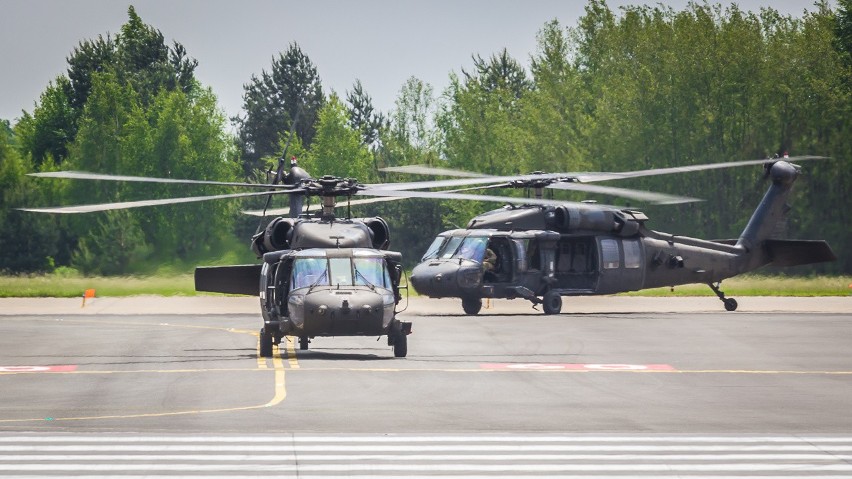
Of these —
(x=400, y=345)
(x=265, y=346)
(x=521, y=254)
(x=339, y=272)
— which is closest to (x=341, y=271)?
(x=339, y=272)

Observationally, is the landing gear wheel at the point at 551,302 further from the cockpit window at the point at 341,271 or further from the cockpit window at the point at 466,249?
the cockpit window at the point at 341,271

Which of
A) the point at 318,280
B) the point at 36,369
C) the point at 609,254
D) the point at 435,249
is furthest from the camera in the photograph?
the point at 609,254

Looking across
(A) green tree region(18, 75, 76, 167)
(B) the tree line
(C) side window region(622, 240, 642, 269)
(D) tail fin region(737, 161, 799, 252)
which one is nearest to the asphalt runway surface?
(C) side window region(622, 240, 642, 269)

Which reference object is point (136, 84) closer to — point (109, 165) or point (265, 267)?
point (109, 165)

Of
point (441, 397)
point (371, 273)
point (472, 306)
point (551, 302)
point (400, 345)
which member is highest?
point (371, 273)

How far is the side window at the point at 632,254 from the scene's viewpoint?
42.1 m

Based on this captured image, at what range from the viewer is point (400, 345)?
2653cm

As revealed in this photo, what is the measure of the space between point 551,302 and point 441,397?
21.5 meters

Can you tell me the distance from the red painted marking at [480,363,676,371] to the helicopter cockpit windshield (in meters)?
2.62

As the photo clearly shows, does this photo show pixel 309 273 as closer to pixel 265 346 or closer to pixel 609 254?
pixel 265 346

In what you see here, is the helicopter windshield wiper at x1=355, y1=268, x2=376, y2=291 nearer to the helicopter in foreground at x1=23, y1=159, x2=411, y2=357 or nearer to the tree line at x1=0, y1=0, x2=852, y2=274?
the helicopter in foreground at x1=23, y1=159, x2=411, y2=357

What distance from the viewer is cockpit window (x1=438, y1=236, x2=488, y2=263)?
131 feet

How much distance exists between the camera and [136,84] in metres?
108
